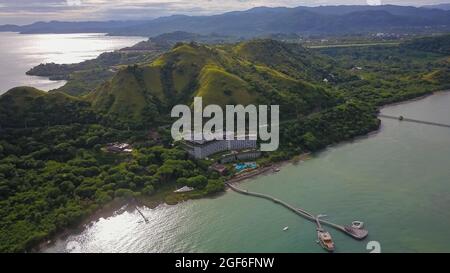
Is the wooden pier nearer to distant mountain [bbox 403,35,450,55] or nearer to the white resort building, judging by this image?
the white resort building

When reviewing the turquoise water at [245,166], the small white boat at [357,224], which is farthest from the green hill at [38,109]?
the small white boat at [357,224]

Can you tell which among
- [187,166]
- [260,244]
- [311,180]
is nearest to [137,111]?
[187,166]

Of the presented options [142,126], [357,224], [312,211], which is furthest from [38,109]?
[357,224]

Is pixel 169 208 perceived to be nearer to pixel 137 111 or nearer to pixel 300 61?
pixel 137 111

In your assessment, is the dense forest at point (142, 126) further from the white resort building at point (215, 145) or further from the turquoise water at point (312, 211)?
the turquoise water at point (312, 211)

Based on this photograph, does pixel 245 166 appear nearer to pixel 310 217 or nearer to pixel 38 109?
pixel 310 217
